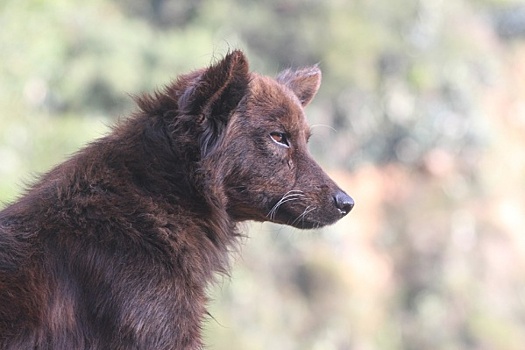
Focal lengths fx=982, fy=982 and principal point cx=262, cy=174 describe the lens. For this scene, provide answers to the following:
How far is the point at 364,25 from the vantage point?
24719mm

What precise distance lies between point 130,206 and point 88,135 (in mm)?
10151

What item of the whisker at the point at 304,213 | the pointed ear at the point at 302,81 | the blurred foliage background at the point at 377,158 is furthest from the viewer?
the blurred foliage background at the point at 377,158

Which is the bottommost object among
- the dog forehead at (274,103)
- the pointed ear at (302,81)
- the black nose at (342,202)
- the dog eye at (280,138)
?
the black nose at (342,202)

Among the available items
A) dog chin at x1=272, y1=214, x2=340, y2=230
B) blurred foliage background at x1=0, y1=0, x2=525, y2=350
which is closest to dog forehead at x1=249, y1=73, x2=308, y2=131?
dog chin at x1=272, y1=214, x2=340, y2=230

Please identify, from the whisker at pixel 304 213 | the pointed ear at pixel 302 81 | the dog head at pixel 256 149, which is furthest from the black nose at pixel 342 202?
the pointed ear at pixel 302 81

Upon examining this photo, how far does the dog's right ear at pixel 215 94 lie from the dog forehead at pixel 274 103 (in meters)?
0.20

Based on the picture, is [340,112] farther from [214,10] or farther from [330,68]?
[214,10]

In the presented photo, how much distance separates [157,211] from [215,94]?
2.00 feet

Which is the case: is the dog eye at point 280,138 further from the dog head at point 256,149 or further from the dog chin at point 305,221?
the dog chin at point 305,221

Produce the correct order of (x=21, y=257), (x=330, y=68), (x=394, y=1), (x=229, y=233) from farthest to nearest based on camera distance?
(x=394, y=1) → (x=330, y=68) → (x=229, y=233) → (x=21, y=257)

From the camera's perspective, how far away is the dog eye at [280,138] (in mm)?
4879

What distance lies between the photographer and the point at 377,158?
25.2 m

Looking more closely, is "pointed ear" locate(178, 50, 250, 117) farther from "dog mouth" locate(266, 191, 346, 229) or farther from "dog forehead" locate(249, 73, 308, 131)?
"dog mouth" locate(266, 191, 346, 229)

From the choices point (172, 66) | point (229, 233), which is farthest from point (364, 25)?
point (229, 233)
